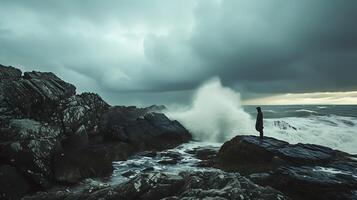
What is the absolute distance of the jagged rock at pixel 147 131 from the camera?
2381 cm

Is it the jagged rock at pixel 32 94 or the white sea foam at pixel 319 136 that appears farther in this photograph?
the white sea foam at pixel 319 136

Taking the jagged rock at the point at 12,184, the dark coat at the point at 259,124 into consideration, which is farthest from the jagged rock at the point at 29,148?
the dark coat at the point at 259,124

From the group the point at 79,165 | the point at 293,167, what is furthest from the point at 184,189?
the point at 79,165

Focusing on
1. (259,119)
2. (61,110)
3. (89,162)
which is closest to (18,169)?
(89,162)

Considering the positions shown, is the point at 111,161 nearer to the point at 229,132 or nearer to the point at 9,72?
the point at 9,72

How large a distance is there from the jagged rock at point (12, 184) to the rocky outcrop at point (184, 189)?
7.74 ft

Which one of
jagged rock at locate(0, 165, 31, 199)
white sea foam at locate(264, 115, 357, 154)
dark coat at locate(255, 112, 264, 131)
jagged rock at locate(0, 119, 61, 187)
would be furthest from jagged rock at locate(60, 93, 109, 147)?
white sea foam at locate(264, 115, 357, 154)

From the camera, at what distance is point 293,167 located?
13383 mm

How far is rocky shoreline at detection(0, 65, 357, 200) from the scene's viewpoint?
903 centimetres

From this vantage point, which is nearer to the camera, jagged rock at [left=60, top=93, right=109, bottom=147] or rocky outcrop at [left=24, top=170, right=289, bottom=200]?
rocky outcrop at [left=24, top=170, right=289, bottom=200]

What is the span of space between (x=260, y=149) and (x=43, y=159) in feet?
33.5

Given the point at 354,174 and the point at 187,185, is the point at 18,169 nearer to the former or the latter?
the point at 187,185

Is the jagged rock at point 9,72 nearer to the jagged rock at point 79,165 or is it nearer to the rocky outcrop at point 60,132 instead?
the rocky outcrop at point 60,132

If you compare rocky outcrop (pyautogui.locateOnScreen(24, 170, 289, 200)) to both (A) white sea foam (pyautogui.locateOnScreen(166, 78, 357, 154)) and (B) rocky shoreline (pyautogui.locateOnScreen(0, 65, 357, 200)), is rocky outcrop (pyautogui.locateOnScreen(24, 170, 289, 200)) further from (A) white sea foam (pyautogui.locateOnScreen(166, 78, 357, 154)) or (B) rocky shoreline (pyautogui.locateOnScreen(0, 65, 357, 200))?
(A) white sea foam (pyautogui.locateOnScreen(166, 78, 357, 154))
